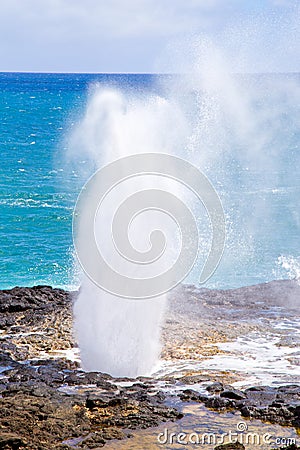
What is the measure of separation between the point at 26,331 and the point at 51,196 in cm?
2387

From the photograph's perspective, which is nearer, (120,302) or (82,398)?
(82,398)

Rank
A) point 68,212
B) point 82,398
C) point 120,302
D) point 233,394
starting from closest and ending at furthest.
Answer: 1. point 82,398
2. point 233,394
3. point 120,302
4. point 68,212

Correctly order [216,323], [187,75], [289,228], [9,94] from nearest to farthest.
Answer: [216,323] < [187,75] < [289,228] < [9,94]

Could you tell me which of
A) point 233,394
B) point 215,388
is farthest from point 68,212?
point 233,394

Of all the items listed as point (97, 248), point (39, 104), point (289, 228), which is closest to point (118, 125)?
point (97, 248)

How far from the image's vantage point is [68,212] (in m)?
39.2

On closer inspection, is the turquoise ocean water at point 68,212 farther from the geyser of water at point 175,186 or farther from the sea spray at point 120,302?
the sea spray at point 120,302

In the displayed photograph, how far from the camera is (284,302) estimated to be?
23.3 metres

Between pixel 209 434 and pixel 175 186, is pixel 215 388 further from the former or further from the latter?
pixel 175 186

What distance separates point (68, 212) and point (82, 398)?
83.7 ft

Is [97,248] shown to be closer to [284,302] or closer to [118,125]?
[118,125]

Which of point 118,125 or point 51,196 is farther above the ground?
point 51,196

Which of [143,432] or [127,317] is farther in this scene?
[127,317]

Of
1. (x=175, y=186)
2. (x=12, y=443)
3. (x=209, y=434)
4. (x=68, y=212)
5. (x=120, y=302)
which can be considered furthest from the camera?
(x=68, y=212)
